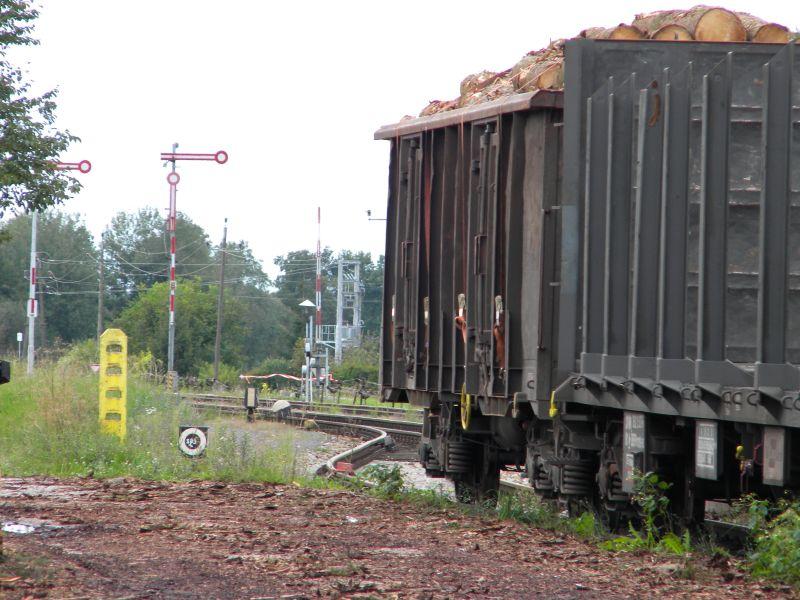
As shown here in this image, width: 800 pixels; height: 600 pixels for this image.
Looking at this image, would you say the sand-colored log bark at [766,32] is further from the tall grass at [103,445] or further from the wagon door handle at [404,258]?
the tall grass at [103,445]

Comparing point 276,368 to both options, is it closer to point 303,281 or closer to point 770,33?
point 303,281

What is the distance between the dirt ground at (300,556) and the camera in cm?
682

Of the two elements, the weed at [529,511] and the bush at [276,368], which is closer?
the weed at [529,511]

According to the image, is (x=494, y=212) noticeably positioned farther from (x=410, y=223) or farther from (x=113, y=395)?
(x=113, y=395)

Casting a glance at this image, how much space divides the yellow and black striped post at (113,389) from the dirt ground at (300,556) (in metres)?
5.39

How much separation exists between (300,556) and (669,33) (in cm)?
529

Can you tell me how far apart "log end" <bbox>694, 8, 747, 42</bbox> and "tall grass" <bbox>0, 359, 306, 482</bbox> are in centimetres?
697

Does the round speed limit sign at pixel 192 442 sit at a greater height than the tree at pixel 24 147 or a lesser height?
lesser

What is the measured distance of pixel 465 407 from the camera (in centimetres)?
1212

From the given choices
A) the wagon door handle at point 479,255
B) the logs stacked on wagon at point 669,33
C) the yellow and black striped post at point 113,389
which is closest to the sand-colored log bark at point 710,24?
the logs stacked on wagon at point 669,33

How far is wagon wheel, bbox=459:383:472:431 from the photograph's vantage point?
39.1 feet

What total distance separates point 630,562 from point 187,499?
→ 203 inches

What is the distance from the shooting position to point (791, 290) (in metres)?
7.93

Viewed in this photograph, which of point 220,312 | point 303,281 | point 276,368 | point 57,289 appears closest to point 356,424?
point 220,312
